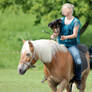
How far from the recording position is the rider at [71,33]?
1009 cm

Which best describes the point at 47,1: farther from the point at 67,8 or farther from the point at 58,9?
the point at 67,8

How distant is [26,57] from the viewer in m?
9.25

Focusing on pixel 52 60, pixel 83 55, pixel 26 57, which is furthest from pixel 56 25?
pixel 26 57

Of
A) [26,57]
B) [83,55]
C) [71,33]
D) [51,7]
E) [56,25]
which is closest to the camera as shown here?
[26,57]

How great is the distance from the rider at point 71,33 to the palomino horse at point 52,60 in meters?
0.15

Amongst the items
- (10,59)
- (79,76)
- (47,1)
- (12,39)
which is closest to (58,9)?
(47,1)

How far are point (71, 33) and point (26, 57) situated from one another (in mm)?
1500

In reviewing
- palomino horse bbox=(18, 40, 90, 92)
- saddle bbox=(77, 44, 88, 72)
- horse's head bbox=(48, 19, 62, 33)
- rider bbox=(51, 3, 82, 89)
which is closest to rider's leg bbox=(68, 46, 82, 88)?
rider bbox=(51, 3, 82, 89)

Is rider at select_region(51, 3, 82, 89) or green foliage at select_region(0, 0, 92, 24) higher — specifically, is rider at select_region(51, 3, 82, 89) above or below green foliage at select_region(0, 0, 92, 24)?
above

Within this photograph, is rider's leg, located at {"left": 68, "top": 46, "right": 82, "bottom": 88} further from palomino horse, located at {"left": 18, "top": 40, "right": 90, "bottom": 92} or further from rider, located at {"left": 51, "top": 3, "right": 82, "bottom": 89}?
palomino horse, located at {"left": 18, "top": 40, "right": 90, "bottom": 92}

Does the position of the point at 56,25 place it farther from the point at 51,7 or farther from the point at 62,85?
the point at 51,7

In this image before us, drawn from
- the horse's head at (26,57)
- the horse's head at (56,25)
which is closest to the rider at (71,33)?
the horse's head at (56,25)

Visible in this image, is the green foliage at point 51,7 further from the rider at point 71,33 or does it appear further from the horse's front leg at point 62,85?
the horse's front leg at point 62,85

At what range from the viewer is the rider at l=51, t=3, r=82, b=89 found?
1009 cm
